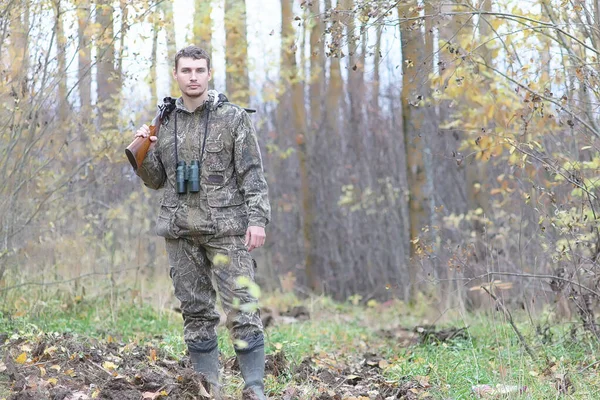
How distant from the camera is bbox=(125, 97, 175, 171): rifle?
4984 millimetres

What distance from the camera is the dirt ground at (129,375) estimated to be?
4.69 metres

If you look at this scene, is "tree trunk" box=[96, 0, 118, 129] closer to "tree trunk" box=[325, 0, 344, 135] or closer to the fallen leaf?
the fallen leaf

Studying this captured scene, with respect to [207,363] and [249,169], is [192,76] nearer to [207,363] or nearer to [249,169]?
[249,169]

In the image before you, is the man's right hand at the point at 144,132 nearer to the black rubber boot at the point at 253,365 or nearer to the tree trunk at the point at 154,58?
the black rubber boot at the point at 253,365

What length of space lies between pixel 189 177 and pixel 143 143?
36cm

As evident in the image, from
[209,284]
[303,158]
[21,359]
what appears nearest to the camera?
[209,284]

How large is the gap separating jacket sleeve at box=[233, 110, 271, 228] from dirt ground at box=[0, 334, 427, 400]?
1.08m

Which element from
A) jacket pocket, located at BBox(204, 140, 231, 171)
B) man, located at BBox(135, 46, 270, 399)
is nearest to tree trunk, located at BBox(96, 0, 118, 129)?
man, located at BBox(135, 46, 270, 399)

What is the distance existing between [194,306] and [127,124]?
15.7ft

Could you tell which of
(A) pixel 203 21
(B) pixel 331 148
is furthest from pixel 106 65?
(B) pixel 331 148

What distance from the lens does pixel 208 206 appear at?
4.98 m

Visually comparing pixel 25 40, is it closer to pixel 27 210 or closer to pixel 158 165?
pixel 27 210

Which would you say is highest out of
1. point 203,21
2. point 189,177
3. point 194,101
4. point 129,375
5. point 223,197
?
point 203,21

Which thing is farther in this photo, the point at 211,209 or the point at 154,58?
the point at 154,58
